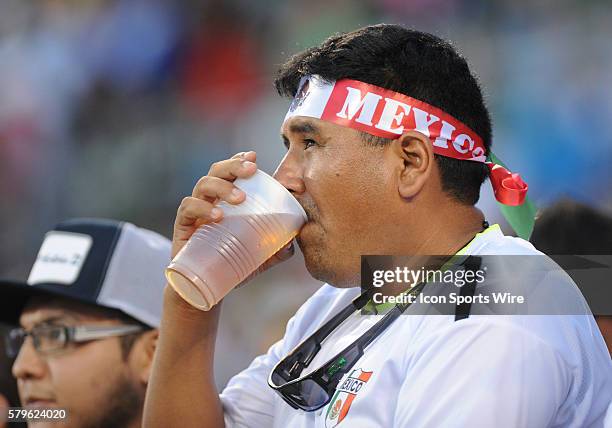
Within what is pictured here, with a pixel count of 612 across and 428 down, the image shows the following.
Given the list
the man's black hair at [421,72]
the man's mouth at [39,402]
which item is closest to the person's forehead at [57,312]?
the man's mouth at [39,402]

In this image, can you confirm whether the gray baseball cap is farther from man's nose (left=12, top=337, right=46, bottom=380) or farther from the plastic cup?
the plastic cup

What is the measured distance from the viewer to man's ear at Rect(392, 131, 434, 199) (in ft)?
6.97

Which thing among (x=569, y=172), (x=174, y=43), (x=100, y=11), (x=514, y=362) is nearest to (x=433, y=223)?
(x=514, y=362)

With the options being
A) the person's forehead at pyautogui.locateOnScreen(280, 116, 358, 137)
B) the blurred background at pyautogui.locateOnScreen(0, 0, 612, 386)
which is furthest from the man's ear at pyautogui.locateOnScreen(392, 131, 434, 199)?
the blurred background at pyautogui.locateOnScreen(0, 0, 612, 386)

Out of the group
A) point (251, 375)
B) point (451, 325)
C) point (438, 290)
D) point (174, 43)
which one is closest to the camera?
point (451, 325)

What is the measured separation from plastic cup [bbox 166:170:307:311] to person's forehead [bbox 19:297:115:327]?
1.05 meters

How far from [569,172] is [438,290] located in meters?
3.97

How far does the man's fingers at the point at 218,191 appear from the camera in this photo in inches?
80.2

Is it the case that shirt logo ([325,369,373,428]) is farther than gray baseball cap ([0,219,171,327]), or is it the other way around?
gray baseball cap ([0,219,171,327])

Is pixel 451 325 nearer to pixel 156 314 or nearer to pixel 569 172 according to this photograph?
pixel 156 314

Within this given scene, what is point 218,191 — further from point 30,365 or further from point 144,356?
point 30,365

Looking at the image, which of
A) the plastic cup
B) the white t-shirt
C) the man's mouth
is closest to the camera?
the white t-shirt

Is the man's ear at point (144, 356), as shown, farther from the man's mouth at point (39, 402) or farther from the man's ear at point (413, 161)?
the man's ear at point (413, 161)

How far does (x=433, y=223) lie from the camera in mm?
2148
